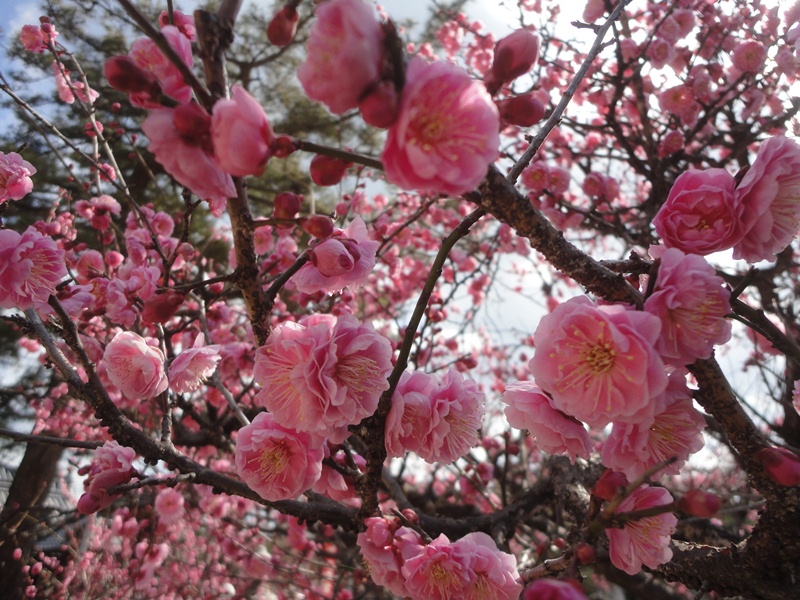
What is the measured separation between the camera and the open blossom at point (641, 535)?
88cm

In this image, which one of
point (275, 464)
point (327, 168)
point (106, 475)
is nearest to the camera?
point (327, 168)

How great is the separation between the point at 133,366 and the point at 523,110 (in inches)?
45.3

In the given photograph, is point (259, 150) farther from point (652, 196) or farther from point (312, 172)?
point (652, 196)

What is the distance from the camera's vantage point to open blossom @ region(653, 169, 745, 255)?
848 mm

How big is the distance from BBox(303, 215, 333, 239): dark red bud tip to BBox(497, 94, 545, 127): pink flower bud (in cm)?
33

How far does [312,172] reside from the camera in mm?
710

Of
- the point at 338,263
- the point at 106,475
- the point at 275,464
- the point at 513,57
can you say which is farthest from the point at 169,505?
the point at 513,57

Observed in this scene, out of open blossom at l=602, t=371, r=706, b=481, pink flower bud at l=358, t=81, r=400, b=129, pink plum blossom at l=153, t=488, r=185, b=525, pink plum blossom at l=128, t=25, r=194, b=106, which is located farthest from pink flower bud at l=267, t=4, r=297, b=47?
pink plum blossom at l=153, t=488, r=185, b=525

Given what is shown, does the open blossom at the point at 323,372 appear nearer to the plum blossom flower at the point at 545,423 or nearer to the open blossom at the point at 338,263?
the open blossom at the point at 338,263

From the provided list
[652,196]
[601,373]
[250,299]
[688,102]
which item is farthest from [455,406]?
[688,102]

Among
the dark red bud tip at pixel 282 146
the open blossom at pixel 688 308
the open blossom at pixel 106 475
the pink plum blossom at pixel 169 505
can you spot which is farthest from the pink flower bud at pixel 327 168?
the pink plum blossom at pixel 169 505

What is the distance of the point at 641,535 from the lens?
36.7 inches

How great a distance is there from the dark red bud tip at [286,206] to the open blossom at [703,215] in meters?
0.66

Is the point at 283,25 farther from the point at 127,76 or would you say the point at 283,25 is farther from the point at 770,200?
the point at 770,200
